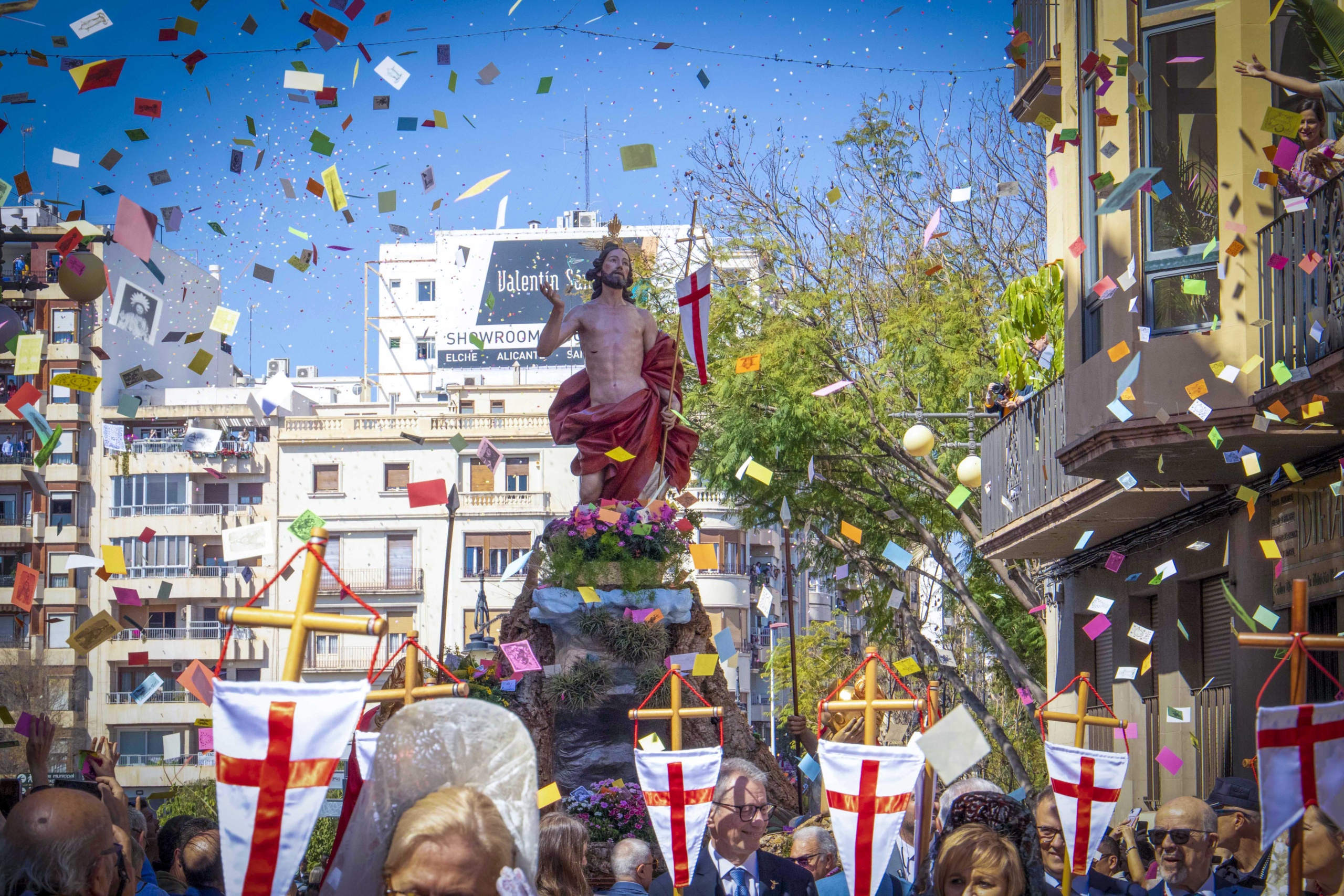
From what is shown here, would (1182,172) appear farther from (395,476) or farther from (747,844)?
(395,476)

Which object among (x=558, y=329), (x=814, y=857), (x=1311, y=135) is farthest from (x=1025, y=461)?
(x=814, y=857)

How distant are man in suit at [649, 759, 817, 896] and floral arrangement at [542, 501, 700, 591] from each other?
7.19 m

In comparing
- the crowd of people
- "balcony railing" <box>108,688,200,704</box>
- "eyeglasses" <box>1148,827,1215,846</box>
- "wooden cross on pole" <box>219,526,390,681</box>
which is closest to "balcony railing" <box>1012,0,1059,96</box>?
the crowd of people

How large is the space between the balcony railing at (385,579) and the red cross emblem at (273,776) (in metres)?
46.3

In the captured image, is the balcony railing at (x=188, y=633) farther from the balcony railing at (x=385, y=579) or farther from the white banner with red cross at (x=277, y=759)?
the white banner with red cross at (x=277, y=759)

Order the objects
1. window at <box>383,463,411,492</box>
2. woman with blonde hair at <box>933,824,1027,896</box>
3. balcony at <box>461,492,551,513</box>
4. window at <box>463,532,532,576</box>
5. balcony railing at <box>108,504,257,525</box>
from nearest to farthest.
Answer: woman with blonde hair at <box>933,824,1027,896</box> → window at <box>463,532,532,576</box> → balcony at <box>461,492,551,513</box> → window at <box>383,463,411,492</box> → balcony railing at <box>108,504,257,525</box>

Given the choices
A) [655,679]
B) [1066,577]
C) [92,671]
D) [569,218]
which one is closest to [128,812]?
[655,679]

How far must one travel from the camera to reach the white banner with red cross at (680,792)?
6.99 metres

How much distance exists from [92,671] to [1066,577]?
1573 inches

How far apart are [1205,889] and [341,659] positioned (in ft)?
149

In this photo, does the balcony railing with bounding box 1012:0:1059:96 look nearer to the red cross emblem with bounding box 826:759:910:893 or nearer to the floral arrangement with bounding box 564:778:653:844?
the floral arrangement with bounding box 564:778:653:844

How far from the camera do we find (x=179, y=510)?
5291 centimetres

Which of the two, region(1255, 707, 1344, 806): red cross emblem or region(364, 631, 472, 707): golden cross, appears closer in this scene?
region(1255, 707, 1344, 806): red cross emblem

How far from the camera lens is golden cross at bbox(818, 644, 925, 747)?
624 cm
